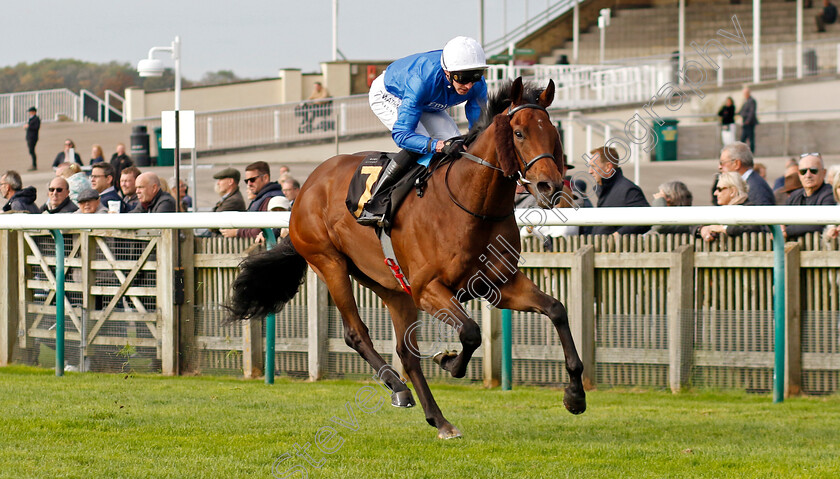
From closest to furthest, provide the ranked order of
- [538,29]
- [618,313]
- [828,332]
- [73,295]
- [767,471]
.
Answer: [767,471]
[828,332]
[618,313]
[73,295]
[538,29]

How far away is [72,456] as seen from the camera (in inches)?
188

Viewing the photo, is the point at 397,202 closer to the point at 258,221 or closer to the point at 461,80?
the point at 461,80

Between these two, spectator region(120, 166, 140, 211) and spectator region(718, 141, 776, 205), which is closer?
spectator region(718, 141, 776, 205)

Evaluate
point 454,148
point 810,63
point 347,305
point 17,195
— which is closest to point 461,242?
point 454,148

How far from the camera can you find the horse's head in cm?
440

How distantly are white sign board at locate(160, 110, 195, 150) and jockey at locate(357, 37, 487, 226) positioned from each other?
133 inches

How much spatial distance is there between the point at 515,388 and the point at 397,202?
93.7 inches

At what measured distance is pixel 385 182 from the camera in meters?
5.46

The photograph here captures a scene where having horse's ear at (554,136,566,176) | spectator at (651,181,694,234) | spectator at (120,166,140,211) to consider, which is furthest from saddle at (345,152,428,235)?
spectator at (120,166,140,211)

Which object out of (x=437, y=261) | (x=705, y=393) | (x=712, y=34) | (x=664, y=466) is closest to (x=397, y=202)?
(x=437, y=261)

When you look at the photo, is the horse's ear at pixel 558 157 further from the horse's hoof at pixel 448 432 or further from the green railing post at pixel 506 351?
the green railing post at pixel 506 351

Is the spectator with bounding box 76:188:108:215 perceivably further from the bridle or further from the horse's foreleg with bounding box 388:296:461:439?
the bridle

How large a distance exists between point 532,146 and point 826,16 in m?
26.0

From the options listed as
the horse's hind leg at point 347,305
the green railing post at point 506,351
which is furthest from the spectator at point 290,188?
the horse's hind leg at point 347,305
